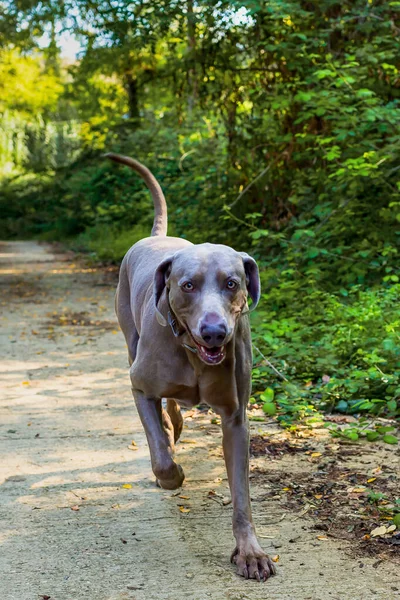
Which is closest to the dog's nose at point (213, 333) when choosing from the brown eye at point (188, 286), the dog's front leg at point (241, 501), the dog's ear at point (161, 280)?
the brown eye at point (188, 286)

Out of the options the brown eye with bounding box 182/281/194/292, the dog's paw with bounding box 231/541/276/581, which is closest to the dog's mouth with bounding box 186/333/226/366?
the brown eye with bounding box 182/281/194/292

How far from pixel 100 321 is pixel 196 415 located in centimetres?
387

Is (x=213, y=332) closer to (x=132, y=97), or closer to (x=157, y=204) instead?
(x=157, y=204)

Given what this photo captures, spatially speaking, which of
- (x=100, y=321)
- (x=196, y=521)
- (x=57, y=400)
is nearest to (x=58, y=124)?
(x=100, y=321)

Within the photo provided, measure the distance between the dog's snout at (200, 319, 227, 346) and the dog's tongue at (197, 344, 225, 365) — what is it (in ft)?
0.34

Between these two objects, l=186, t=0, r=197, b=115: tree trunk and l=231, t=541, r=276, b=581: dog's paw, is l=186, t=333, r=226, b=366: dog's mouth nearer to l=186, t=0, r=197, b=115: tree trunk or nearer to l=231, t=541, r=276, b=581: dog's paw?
l=231, t=541, r=276, b=581: dog's paw

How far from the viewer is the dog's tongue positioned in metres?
3.24

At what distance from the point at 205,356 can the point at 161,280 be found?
1.64 feet

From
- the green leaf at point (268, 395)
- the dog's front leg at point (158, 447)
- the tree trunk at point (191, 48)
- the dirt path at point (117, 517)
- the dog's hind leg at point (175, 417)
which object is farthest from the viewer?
the tree trunk at point (191, 48)

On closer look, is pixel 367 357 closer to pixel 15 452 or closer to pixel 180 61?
pixel 15 452

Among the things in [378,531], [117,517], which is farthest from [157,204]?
[378,531]

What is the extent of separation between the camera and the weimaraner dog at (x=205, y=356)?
3225mm

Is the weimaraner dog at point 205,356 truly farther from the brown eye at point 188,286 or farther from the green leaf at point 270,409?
the green leaf at point 270,409

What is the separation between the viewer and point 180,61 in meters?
10.9
